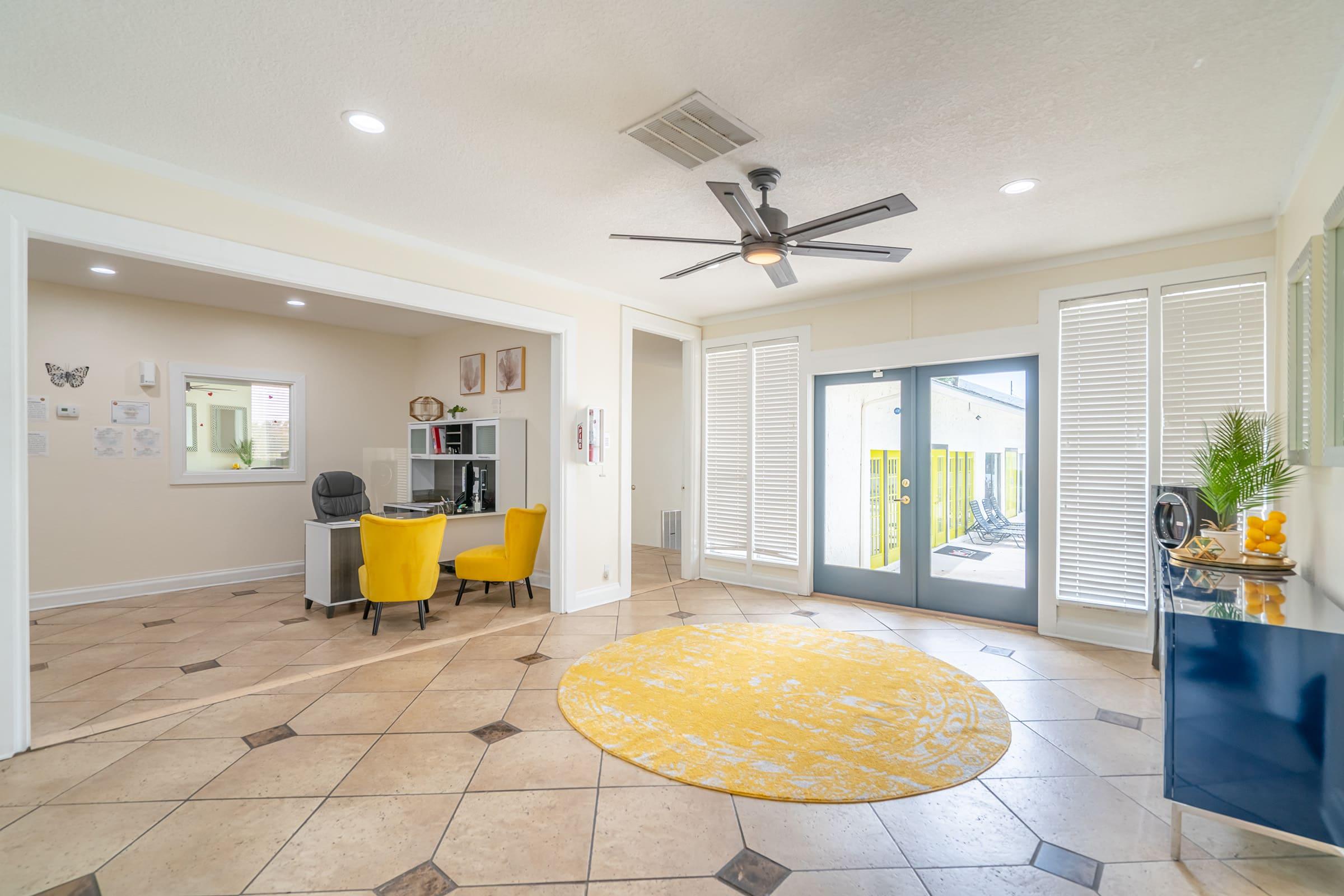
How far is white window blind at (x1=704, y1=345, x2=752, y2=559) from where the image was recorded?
6207 mm

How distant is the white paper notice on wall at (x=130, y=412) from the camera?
557cm

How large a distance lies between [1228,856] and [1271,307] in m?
3.30

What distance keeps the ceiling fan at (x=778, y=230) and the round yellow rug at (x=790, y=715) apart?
234 cm

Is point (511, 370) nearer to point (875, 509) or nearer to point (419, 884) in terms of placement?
point (875, 509)

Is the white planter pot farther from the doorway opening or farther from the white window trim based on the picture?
the doorway opening

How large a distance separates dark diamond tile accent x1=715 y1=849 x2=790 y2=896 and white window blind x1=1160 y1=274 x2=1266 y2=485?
12.0 ft

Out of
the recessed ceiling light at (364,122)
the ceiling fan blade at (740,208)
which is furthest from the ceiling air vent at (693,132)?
the recessed ceiling light at (364,122)

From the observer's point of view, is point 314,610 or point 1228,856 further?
point 314,610

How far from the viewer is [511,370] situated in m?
6.46

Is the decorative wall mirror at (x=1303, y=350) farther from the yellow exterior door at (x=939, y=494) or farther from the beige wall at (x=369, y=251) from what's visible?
the beige wall at (x=369, y=251)

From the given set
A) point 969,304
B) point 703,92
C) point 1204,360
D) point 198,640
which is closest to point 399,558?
point 198,640

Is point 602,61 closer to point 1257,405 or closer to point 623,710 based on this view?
point 623,710

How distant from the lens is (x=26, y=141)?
2.70 meters

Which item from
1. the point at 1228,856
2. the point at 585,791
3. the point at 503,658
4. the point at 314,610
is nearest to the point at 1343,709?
the point at 1228,856
